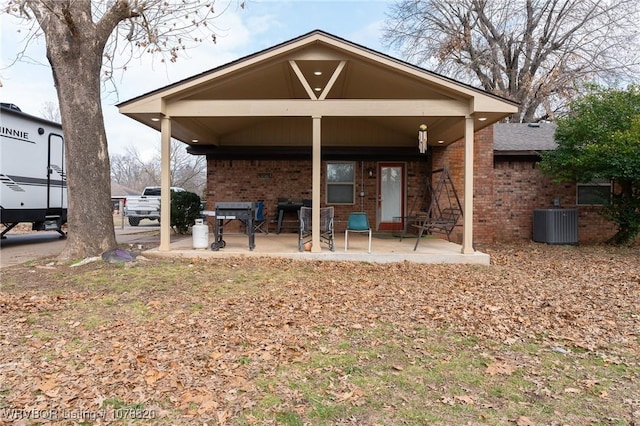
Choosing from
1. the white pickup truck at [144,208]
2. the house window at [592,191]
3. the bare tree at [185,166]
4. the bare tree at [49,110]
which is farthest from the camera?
the bare tree at [185,166]

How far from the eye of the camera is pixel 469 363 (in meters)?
3.22

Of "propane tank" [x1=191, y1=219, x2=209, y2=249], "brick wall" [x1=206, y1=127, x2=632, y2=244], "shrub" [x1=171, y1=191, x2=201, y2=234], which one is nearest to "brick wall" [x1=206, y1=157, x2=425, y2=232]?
"brick wall" [x1=206, y1=127, x2=632, y2=244]

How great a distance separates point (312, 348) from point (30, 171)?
9241mm

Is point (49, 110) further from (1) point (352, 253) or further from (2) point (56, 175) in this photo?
(1) point (352, 253)

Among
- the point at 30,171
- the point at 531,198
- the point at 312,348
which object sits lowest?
the point at 312,348

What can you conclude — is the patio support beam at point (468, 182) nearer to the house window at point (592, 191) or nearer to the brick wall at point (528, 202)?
the brick wall at point (528, 202)

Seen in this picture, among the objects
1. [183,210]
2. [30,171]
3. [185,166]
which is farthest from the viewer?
[185,166]

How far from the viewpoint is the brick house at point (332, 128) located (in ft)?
23.2

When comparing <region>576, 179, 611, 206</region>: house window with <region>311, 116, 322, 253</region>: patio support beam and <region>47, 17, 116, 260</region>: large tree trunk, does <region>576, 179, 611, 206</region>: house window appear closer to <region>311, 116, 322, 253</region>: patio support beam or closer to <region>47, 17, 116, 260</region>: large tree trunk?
<region>311, 116, 322, 253</region>: patio support beam

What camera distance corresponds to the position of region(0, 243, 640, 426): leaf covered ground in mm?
2547

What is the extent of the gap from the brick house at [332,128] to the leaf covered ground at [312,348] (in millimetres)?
2247

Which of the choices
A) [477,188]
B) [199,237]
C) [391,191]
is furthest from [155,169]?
[477,188]

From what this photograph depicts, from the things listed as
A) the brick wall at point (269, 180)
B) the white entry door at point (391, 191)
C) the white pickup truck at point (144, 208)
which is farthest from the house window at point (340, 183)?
the white pickup truck at point (144, 208)

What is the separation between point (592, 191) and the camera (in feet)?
35.5
